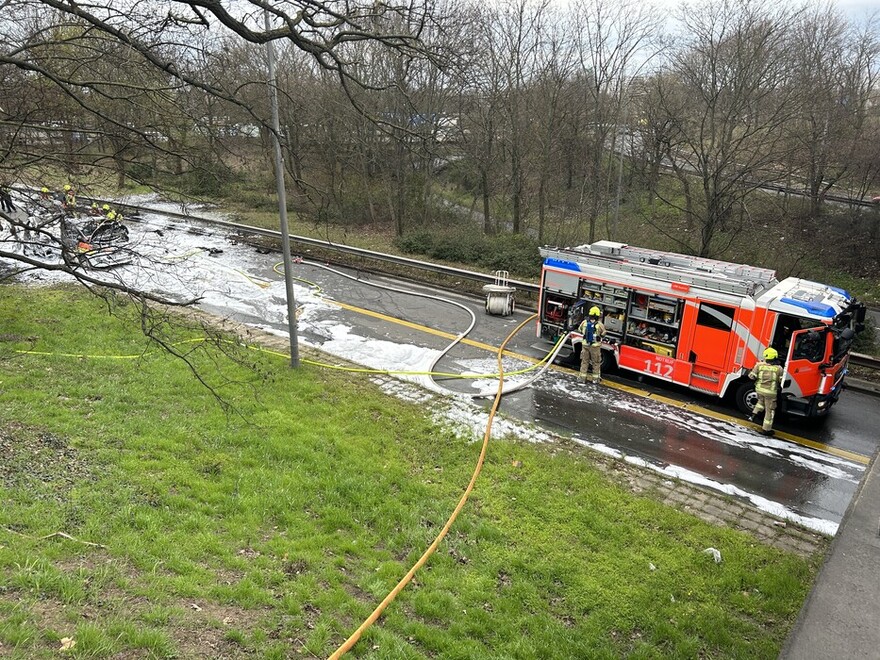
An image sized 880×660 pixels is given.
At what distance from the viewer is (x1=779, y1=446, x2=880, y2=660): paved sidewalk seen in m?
3.53

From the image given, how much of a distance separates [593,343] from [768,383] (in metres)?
3.31

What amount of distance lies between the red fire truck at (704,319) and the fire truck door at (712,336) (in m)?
0.02

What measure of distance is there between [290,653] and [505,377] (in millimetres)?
8308

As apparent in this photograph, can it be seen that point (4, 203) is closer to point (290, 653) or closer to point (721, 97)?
point (290, 653)

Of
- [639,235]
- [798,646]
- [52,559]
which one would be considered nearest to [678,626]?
[798,646]

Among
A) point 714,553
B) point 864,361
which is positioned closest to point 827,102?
point 864,361

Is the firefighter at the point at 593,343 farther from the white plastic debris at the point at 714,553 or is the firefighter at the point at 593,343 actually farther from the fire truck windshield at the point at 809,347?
the white plastic debris at the point at 714,553

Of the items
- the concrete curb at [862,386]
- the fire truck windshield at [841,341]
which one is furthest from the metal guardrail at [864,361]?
the fire truck windshield at [841,341]

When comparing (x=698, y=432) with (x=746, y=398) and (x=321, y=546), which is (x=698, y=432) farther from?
(x=321, y=546)

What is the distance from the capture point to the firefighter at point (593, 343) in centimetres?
1217

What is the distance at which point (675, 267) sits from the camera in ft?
41.8

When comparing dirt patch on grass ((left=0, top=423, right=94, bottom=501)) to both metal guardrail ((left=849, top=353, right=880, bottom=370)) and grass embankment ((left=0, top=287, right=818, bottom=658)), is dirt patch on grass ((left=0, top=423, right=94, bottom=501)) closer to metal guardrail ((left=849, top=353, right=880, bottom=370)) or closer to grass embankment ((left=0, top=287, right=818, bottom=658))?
grass embankment ((left=0, top=287, right=818, bottom=658))

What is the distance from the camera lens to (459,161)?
2794cm

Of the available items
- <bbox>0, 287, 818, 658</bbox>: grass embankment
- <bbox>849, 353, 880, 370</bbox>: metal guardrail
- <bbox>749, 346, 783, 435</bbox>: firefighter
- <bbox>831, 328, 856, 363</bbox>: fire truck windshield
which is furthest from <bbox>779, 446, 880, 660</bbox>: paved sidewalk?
<bbox>849, 353, 880, 370</bbox>: metal guardrail
